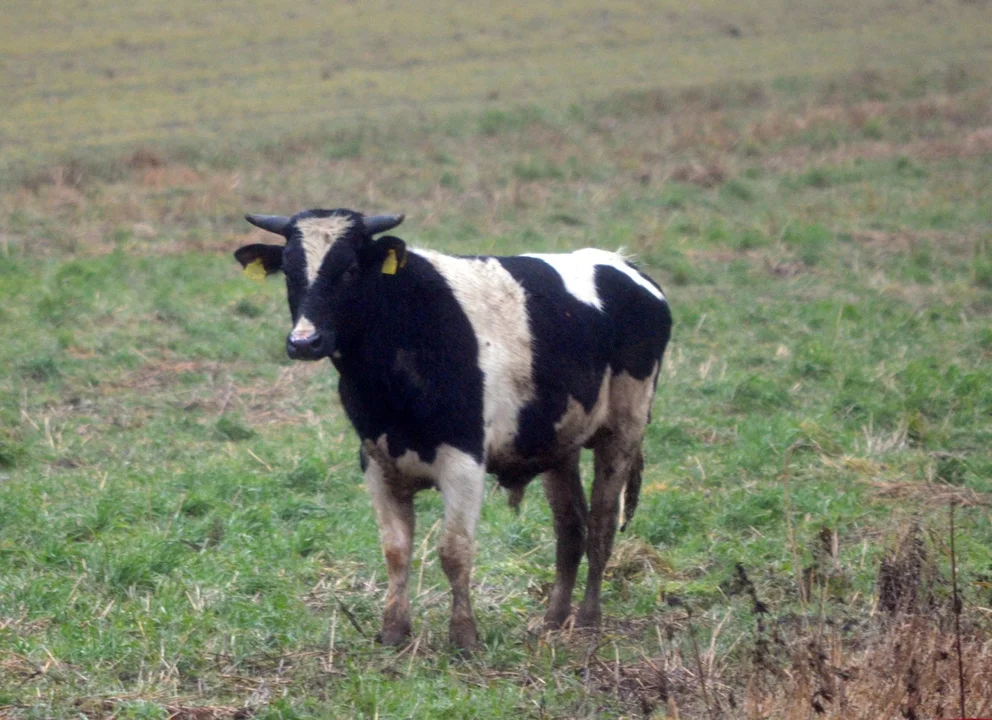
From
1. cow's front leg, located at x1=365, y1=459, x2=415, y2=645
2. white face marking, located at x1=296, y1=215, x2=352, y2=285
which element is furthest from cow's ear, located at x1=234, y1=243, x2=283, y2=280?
cow's front leg, located at x1=365, y1=459, x2=415, y2=645

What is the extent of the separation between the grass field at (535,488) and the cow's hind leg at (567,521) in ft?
0.80

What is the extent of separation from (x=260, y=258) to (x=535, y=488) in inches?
126

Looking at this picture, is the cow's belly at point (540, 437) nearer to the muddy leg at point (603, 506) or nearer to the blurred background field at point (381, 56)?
the muddy leg at point (603, 506)

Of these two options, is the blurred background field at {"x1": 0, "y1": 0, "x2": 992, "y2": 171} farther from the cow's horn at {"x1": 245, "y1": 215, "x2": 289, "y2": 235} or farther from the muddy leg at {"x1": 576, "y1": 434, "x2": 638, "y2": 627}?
the muddy leg at {"x1": 576, "y1": 434, "x2": 638, "y2": 627}

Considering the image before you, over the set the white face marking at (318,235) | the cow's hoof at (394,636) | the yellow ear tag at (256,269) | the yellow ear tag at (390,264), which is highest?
the white face marking at (318,235)

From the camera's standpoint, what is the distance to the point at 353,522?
8414 millimetres

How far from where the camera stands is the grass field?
19.3 feet

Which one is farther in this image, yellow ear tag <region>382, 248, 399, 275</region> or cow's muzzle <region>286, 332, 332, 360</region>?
yellow ear tag <region>382, 248, 399, 275</region>

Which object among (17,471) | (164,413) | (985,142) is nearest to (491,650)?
(17,471)

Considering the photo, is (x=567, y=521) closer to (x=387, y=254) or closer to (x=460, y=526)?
(x=460, y=526)

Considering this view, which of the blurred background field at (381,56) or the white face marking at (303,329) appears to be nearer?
the white face marking at (303,329)

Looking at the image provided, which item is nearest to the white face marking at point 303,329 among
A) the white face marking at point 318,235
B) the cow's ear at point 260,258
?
the white face marking at point 318,235

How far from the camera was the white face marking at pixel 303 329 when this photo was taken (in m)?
6.02

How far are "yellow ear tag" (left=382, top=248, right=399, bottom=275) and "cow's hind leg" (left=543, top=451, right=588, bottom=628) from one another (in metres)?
1.43
